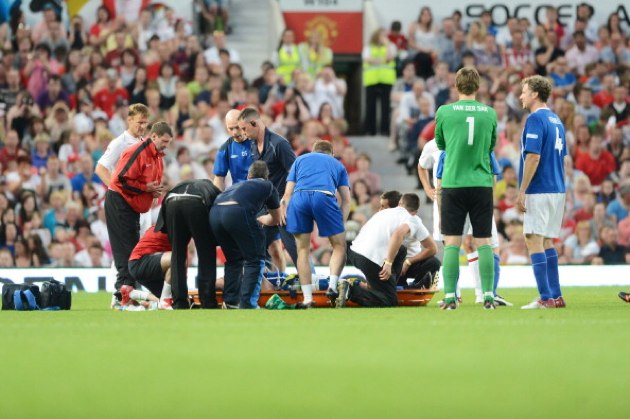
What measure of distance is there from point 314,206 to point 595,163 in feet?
39.1

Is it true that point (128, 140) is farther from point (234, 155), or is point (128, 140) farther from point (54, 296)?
point (54, 296)

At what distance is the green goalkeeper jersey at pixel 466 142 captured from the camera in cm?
1192

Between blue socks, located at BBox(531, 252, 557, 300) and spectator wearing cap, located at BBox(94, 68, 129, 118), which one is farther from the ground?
spectator wearing cap, located at BBox(94, 68, 129, 118)

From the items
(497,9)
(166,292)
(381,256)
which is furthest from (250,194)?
(497,9)

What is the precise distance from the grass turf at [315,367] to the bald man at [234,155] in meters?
3.99

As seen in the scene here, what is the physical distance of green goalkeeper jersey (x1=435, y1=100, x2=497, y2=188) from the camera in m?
11.9

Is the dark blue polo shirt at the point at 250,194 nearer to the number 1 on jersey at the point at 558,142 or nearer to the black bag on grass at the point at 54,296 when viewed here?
the black bag on grass at the point at 54,296

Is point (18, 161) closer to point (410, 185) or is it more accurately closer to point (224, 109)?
point (224, 109)

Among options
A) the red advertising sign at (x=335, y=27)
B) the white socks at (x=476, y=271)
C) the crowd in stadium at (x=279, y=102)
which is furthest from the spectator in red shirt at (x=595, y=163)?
the white socks at (x=476, y=271)

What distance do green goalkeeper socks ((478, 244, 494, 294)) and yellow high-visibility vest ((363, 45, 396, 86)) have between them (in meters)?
14.2

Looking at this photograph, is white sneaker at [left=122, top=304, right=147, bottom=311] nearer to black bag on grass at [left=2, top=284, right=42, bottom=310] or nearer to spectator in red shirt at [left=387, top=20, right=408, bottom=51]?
black bag on grass at [left=2, top=284, right=42, bottom=310]

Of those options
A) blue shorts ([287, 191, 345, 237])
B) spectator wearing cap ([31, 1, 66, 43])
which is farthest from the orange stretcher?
spectator wearing cap ([31, 1, 66, 43])

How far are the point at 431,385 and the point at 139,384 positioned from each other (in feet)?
4.76

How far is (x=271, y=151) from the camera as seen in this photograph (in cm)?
1452
